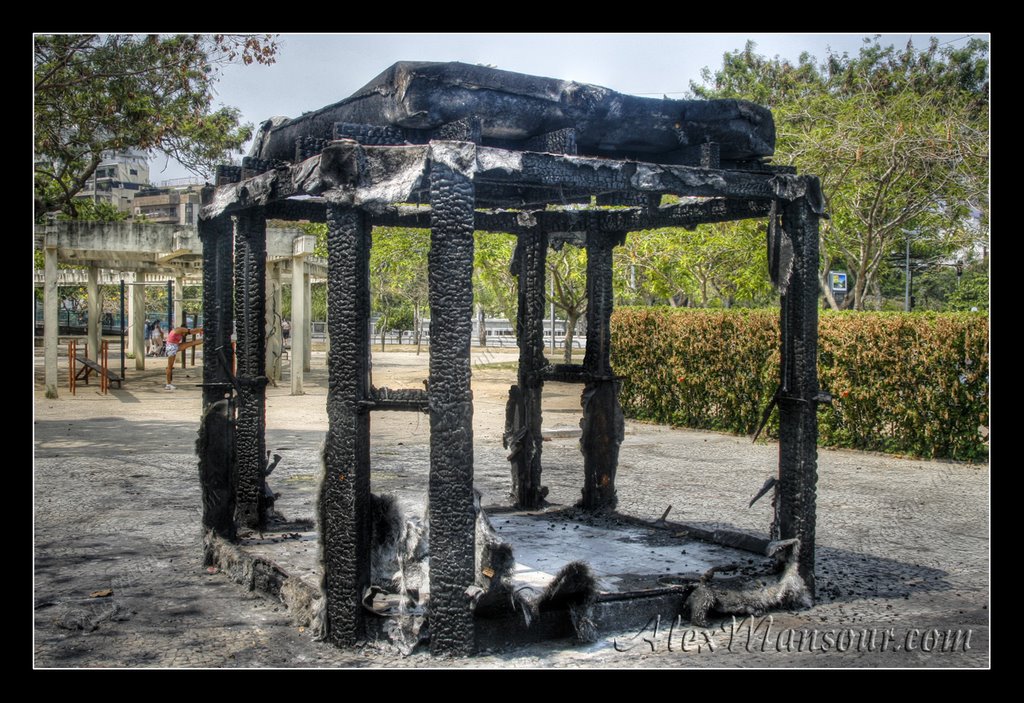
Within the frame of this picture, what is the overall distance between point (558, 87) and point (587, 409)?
10.7ft

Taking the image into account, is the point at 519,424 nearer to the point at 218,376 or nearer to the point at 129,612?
the point at 218,376

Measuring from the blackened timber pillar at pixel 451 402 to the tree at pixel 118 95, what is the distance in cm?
857

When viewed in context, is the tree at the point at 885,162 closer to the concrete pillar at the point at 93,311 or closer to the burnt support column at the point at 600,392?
the burnt support column at the point at 600,392

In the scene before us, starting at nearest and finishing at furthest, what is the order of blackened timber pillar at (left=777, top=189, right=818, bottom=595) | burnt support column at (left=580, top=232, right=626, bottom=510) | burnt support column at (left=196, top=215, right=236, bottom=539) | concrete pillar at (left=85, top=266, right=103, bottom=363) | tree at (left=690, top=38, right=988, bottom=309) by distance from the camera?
1. blackened timber pillar at (left=777, top=189, right=818, bottom=595)
2. burnt support column at (left=196, top=215, right=236, bottom=539)
3. burnt support column at (left=580, top=232, right=626, bottom=510)
4. tree at (left=690, top=38, right=988, bottom=309)
5. concrete pillar at (left=85, top=266, right=103, bottom=363)

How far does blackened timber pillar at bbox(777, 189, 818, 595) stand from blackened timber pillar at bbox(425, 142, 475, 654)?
6.92 feet

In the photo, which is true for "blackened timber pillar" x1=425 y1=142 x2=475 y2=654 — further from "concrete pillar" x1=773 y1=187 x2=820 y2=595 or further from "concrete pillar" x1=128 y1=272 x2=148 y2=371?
"concrete pillar" x1=128 y1=272 x2=148 y2=371

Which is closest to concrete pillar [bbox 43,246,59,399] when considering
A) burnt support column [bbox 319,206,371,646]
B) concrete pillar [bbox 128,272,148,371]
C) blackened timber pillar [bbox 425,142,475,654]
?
concrete pillar [bbox 128,272,148,371]

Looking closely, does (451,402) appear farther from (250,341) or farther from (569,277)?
(569,277)

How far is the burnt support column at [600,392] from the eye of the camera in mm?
7820

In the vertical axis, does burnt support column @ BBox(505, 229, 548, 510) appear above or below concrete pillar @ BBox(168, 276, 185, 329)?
below

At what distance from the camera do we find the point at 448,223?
4.72m

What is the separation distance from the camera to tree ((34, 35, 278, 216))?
1262 cm

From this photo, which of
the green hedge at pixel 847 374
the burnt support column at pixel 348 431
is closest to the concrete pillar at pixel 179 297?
the green hedge at pixel 847 374
